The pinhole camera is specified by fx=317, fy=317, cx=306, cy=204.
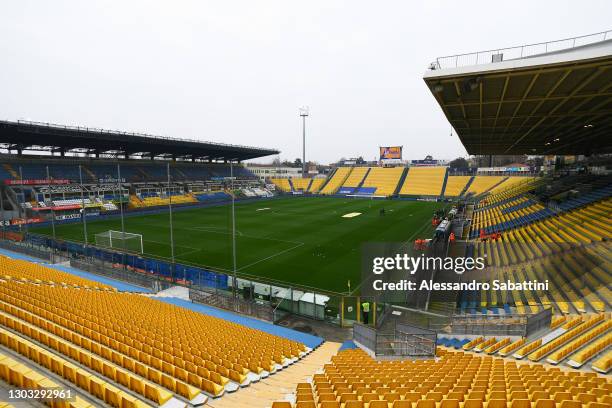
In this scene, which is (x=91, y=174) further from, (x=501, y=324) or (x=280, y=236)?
(x=501, y=324)

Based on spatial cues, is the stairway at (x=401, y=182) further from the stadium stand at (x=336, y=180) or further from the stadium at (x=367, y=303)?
the stadium at (x=367, y=303)

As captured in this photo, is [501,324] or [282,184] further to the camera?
[282,184]

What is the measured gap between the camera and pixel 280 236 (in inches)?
1257

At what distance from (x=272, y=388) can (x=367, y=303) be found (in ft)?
23.0

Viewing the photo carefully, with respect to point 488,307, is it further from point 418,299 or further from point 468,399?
point 468,399

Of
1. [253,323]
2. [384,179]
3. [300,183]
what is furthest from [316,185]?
[253,323]

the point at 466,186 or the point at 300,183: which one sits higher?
the point at 300,183

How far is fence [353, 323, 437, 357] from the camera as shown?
33.1 ft

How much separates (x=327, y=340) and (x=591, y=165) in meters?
35.5

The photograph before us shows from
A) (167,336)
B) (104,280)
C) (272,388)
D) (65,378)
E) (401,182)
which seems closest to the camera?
(65,378)

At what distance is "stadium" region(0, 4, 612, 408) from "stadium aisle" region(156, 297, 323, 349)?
0.40ft

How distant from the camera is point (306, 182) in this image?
299ft

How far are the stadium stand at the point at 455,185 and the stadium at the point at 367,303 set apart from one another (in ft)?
118

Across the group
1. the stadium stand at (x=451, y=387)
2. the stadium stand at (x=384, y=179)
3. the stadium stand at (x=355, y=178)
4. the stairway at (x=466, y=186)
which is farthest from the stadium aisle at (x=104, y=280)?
the stadium stand at (x=355, y=178)
